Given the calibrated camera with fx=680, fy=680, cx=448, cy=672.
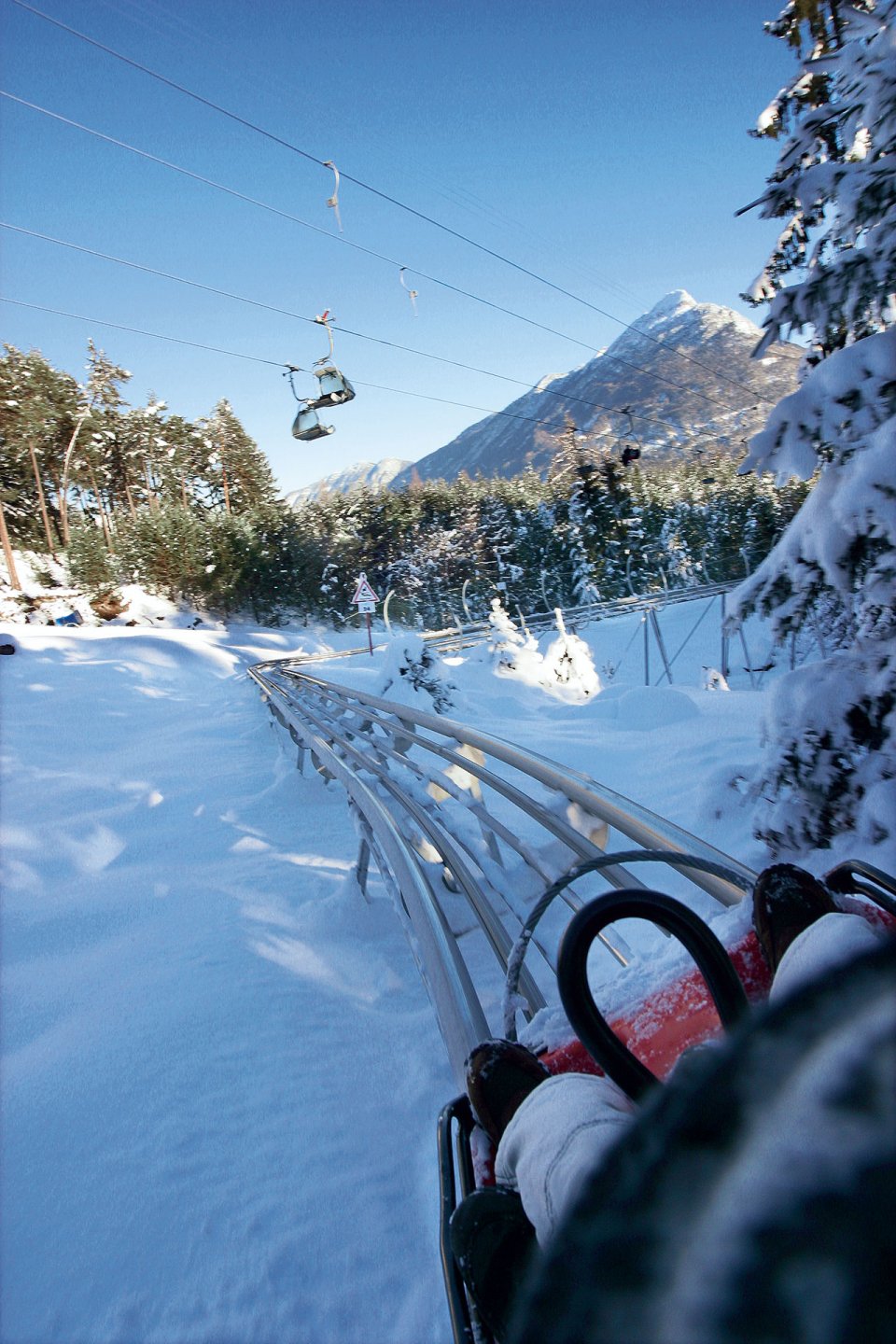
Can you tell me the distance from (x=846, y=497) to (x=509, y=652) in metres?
13.4

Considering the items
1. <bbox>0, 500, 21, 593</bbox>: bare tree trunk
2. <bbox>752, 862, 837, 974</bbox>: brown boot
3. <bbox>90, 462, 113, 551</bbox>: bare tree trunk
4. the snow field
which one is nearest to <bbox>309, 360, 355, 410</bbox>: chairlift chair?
the snow field

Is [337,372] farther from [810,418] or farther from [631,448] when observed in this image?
[810,418]

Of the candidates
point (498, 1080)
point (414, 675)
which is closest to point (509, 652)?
point (414, 675)

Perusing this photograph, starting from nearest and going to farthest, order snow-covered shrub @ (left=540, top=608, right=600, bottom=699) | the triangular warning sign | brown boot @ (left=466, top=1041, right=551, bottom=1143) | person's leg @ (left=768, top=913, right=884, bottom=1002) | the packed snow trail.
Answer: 1. person's leg @ (left=768, top=913, right=884, bottom=1002)
2. brown boot @ (left=466, top=1041, right=551, bottom=1143)
3. the packed snow trail
4. snow-covered shrub @ (left=540, top=608, right=600, bottom=699)
5. the triangular warning sign

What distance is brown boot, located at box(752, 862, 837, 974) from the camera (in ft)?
5.41

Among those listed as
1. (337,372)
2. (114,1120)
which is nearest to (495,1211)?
(114,1120)

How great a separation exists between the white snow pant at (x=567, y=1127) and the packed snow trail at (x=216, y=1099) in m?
0.94

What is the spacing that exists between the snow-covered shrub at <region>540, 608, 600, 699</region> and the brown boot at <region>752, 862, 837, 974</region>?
14.6 meters

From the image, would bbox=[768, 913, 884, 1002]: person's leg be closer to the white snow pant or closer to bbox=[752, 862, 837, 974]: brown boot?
the white snow pant

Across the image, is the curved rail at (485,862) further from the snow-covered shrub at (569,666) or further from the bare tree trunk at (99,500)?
the bare tree trunk at (99,500)

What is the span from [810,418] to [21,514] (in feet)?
166

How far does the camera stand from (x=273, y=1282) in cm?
179

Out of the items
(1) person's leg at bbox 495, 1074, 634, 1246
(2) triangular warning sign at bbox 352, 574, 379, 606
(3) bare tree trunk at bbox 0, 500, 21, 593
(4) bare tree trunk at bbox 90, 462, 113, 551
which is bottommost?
(1) person's leg at bbox 495, 1074, 634, 1246

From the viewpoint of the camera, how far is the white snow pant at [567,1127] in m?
1.02
